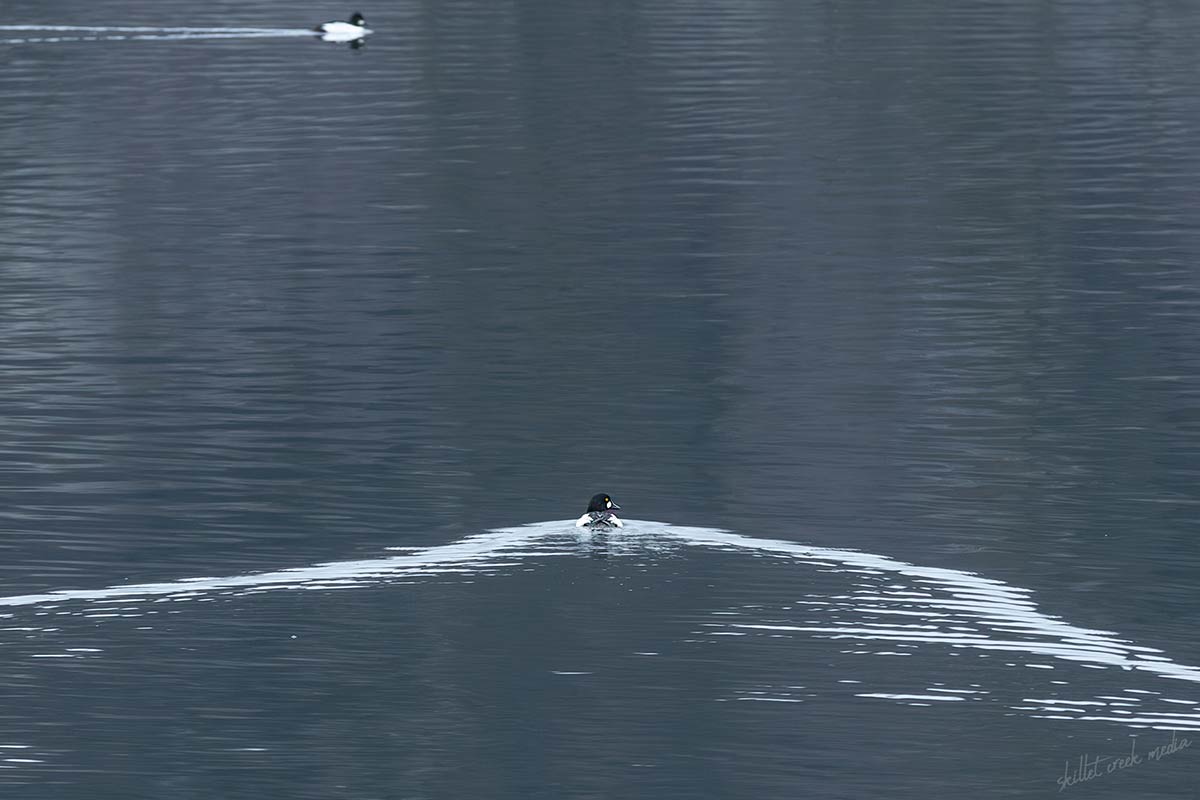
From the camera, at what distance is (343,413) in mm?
36781

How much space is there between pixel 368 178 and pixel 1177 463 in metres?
33.4

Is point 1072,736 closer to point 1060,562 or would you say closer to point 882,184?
point 1060,562

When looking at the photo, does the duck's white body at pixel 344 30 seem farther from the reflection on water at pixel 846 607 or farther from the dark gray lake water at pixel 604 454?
the reflection on water at pixel 846 607

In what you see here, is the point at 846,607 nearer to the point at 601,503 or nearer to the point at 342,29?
the point at 601,503

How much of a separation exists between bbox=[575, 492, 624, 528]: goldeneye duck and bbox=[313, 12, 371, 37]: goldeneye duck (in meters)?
75.6

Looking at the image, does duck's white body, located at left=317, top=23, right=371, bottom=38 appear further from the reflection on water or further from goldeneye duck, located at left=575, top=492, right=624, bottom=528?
goldeneye duck, located at left=575, top=492, right=624, bottom=528

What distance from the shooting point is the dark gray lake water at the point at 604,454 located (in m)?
22.9

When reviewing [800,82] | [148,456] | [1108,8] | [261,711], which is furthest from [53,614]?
[1108,8]

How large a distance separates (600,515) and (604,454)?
5.12m

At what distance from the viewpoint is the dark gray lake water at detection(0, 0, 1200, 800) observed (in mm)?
22906

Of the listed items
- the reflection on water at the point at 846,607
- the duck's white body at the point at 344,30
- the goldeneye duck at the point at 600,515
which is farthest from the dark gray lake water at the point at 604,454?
the duck's white body at the point at 344,30

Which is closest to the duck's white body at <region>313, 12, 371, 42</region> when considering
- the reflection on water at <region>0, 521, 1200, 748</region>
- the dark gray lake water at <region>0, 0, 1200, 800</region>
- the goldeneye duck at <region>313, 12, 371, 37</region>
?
the goldeneye duck at <region>313, 12, 371, 37</region>

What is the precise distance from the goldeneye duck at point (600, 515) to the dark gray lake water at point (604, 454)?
252 mm

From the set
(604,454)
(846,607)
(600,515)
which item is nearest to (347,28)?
(604,454)
